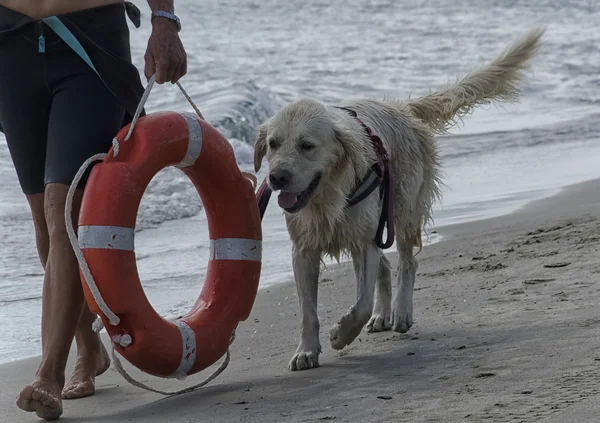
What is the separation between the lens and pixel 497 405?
3055 mm

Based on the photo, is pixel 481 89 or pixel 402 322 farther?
pixel 481 89

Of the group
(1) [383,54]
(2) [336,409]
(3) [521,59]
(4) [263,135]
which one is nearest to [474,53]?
(1) [383,54]

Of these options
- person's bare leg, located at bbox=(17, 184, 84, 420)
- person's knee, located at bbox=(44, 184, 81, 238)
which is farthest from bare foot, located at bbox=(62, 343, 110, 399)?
person's knee, located at bbox=(44, 184, 81, 238)

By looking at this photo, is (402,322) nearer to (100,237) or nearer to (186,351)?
(186,351)

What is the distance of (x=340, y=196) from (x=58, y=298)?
128 centimetres

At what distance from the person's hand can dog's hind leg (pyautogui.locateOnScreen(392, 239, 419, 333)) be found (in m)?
1.66

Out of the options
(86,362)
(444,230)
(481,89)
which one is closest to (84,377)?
(86,362)

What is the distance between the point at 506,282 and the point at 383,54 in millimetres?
15085

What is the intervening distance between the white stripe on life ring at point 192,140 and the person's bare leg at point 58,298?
48cm

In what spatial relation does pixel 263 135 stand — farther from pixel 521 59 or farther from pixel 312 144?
pixel 521 59

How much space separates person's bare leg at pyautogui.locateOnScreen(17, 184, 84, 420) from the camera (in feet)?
12.1

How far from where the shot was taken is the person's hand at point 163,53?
3812 mm

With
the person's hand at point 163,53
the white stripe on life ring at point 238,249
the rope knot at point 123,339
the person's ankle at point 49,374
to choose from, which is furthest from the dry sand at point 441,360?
the person's hand at point 163,53

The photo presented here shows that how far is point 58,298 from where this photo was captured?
3.73 meters
